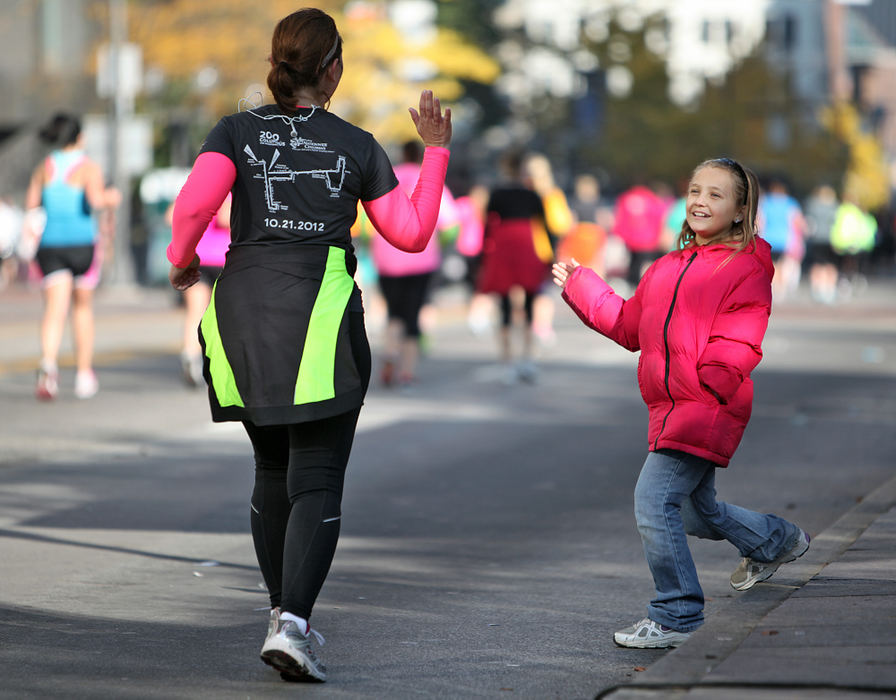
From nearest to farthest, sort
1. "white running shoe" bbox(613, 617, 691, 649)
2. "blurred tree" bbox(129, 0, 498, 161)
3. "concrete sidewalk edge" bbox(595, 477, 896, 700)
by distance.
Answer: "concrete sidewalk edge" bbox(595, 477, 896, 700)
"white running shoe" bbox(613, 617, 691, 649)
"blurred tree" bbox(129, 0, 498, 161)

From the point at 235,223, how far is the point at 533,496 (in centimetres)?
392

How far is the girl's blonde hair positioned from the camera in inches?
198

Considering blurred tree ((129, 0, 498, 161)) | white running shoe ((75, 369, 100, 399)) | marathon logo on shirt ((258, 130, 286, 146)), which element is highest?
blurred tree ((129, 0, 498, 161))

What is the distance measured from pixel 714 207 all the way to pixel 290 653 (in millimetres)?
1833

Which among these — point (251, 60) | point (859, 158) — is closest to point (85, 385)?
point (251, 60)

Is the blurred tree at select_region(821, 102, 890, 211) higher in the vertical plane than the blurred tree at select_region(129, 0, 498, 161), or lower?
lower

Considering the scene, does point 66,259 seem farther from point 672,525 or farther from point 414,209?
point 672,525

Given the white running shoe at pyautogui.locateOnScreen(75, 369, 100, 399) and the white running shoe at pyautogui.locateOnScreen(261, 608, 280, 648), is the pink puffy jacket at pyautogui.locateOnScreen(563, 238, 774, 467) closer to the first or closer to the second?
the white running shoe at pyautogui.locateOnScreen(261, 608, 280, 648)

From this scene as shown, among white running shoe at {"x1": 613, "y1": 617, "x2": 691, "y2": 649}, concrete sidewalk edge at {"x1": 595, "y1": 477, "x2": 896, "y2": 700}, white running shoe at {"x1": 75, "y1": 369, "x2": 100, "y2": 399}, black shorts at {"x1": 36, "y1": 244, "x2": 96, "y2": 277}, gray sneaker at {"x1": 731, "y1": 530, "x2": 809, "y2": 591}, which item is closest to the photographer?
concrete sidewalk edge at {"x1": 595, "y1": 477, "x2": 896, "y2": 700}

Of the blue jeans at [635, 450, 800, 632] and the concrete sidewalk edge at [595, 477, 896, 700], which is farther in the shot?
the blue jeans at [635, 450, 800, 632]

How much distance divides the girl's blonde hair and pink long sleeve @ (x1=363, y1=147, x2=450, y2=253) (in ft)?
2.58

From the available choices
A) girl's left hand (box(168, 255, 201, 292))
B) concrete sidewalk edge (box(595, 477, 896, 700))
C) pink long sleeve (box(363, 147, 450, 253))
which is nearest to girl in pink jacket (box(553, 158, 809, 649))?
concrete sidewalk edge (box(595, 477, 896, 700))

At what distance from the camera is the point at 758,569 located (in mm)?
5387

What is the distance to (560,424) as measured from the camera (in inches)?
441
